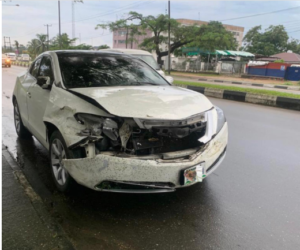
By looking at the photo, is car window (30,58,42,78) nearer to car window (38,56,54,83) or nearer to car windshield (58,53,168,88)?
car window (38,56,54,83)

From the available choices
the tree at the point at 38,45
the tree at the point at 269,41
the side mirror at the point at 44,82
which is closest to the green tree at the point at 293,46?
the tree at the point at 269,41

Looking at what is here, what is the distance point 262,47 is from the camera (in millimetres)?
58281

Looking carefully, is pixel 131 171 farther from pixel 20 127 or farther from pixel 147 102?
pixel 20 127

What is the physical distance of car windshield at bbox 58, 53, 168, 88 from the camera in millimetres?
3643

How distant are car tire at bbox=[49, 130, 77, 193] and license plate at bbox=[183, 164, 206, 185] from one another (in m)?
1.18

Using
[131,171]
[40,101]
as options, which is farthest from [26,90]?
[131,171]

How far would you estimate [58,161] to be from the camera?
10.9 ft

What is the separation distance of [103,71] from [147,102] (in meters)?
1.27

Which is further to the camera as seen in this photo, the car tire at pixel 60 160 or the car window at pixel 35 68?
the car window at pixel 35 68

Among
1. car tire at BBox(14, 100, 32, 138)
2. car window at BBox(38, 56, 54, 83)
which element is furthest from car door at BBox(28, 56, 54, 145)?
car tire at BBox(14, 100, 32, 138)

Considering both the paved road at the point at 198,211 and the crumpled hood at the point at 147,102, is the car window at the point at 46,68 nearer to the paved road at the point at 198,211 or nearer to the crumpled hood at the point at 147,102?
the crumpled hood at the point at 147,102

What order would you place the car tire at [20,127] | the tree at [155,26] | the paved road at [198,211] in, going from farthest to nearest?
the tree at [155,26] → the car tire at [20,127] → the paved road at [198,211]

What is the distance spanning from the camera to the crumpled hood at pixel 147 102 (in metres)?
2.73

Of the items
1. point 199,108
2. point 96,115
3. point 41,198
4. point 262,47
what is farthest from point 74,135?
point 262,47
